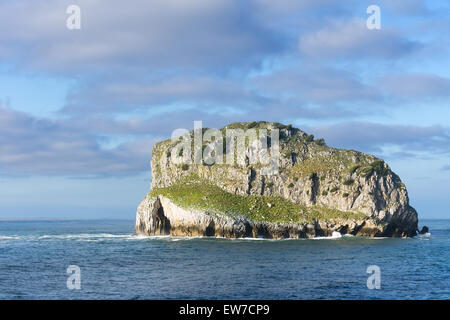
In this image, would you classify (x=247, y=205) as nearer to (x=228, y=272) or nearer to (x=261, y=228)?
(x=261, y=228)

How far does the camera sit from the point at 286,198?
12100cm

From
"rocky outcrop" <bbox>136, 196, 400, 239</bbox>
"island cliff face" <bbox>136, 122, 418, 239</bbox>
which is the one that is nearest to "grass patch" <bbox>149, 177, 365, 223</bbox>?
"island cliff face" <bbox>136, 122, 418, 239</bbox>

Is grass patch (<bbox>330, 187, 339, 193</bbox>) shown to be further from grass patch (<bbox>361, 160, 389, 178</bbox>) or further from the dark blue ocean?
the dark blue ocean

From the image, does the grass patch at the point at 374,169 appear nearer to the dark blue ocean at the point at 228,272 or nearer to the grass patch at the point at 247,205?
the grass patch at the point at 247,205

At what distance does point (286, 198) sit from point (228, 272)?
69.2 metres

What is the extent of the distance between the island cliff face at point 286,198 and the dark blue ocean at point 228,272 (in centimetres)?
2525

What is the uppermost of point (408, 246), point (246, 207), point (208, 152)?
point (208, 152)

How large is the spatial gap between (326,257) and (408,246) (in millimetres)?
26996

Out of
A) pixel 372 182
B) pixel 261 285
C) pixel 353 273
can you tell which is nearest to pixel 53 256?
pixel 261 285

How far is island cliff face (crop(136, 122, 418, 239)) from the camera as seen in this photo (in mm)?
108750

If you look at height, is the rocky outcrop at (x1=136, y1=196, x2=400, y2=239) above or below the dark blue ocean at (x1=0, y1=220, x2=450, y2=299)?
above

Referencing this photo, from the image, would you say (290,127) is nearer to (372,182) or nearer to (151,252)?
(372,182)

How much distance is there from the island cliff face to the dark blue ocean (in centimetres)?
2525

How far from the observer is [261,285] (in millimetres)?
45219
